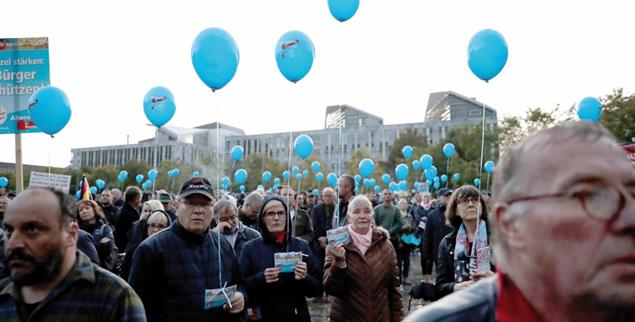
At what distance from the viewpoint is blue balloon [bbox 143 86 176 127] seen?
8.39 metres

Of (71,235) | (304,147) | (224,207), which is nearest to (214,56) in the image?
(224,207)

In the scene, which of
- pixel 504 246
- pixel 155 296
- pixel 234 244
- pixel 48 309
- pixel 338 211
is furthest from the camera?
pixel 338 211

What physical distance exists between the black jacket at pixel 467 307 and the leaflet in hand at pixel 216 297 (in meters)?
2.46

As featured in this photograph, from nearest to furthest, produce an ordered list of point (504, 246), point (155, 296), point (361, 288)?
point (504, 246) → point (155, 296) → point (361, 288)

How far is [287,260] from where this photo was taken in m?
4.30

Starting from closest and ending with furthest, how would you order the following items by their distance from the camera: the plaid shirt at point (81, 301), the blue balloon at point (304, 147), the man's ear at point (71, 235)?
the plaid shirt at point (81, 301)
the man's ear at point (71, 235)
the blue balloon at point (304, 147)

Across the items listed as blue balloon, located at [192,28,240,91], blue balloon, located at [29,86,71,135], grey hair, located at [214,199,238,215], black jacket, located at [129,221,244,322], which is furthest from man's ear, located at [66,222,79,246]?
blue balloon, located at [29,86,71,135]

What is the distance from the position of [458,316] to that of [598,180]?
0.41 meters

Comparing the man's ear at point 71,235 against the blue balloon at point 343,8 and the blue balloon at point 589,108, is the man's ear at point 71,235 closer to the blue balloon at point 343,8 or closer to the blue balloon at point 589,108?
the blue balloon at point 343,8

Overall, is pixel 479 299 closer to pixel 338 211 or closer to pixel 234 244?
pixel 234 244

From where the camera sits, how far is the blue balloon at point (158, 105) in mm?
8385

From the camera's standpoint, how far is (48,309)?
225 centimetres

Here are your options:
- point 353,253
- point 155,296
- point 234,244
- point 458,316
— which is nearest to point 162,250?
point 155,296

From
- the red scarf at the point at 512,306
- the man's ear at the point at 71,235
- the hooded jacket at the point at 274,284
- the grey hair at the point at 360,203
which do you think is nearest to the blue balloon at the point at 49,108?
the hooded jacket at the point at 274,284
